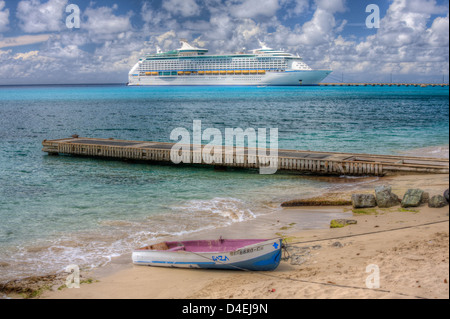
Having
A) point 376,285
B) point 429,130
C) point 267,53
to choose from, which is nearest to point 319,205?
point 376,285

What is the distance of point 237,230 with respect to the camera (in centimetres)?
1330

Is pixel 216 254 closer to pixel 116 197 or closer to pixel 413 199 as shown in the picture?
pixel 413 199

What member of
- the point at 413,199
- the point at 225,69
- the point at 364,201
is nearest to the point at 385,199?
the point at 364,201

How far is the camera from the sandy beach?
7.71 metres

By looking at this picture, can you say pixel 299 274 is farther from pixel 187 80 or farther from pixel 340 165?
pixel 187 80

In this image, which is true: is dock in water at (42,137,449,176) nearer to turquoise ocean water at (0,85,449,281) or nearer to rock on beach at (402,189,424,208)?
turquoise ocean water at (0,85,449,281)

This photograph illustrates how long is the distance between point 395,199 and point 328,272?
6.62 metres

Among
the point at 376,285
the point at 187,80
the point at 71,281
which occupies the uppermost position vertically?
the point at 187,80

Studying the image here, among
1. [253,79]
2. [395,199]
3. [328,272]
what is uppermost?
[253,79]

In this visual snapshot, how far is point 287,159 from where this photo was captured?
75.5 ft

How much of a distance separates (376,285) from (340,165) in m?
14.7

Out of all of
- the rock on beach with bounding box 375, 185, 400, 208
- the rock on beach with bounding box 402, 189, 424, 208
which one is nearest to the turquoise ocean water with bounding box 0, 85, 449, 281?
the rock on beach with bounding box 375, 185, 400, 208

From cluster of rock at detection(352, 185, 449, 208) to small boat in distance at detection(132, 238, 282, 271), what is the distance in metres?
5.78

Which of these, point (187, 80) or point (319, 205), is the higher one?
point (187, 80)
